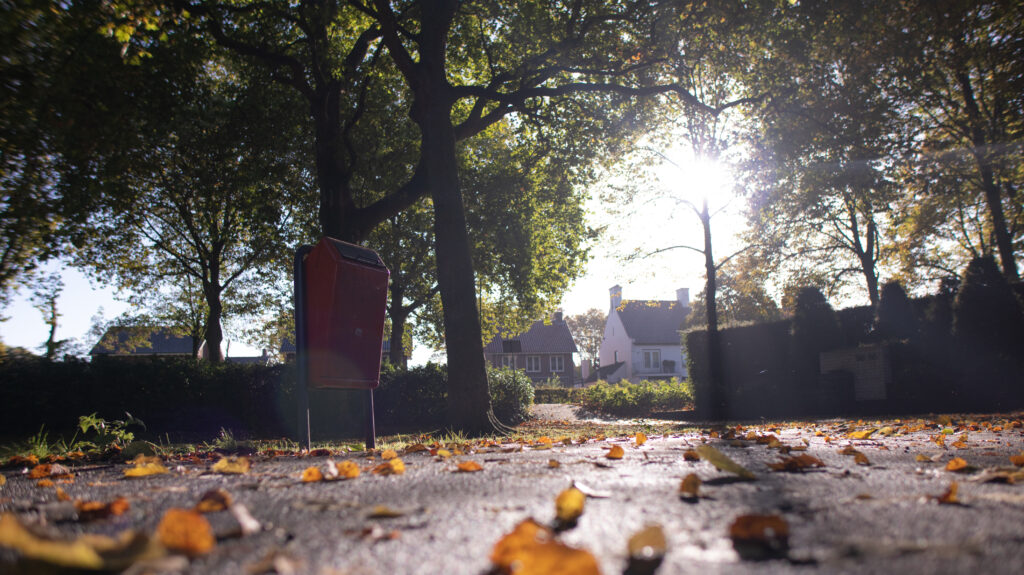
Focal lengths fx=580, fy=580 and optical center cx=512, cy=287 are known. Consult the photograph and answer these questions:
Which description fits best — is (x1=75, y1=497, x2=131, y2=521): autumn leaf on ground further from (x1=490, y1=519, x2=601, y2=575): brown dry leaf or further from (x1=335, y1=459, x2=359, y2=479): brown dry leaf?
(x1=490, y1=519, x2=601, y2=575): brown dry leaf

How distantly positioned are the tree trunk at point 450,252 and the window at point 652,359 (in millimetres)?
47753

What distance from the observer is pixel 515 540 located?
1264mm

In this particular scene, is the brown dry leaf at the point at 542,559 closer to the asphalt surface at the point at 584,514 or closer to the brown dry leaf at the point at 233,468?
the asphalt surface at the point at 584,514

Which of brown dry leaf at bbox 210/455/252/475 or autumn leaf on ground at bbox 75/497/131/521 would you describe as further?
brown dry leaf at bbox 210/455/252/475

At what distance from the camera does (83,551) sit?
112 centimetres

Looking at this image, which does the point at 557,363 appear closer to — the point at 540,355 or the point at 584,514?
the point at 540,355

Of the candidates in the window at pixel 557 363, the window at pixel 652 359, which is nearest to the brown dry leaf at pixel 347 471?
the window at pixel 652 359

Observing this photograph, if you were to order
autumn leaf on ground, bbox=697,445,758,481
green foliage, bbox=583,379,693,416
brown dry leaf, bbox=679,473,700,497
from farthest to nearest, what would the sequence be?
green foliage, bbox=583,379,693,416
autumn leaf on ground, bbox=697,445,758,481
brown dry leaf, bbox=679,473,700,497

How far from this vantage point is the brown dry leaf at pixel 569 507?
1.74m

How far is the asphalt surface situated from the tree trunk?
4.72m

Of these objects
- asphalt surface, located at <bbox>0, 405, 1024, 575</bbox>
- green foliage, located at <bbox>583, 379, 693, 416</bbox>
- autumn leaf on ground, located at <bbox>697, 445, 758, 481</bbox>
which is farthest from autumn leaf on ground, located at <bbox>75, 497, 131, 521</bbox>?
green foliage, located at <bbox>583, 379, 693, 416</bbox>

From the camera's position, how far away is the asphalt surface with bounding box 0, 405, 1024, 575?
131 cm

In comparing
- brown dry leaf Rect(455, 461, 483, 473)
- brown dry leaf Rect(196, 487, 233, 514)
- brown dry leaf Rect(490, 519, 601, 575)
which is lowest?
brown dry leaf Rect(455, 461, 483, 473)

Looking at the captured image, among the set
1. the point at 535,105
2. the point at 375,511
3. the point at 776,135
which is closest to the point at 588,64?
the point at 535,105
